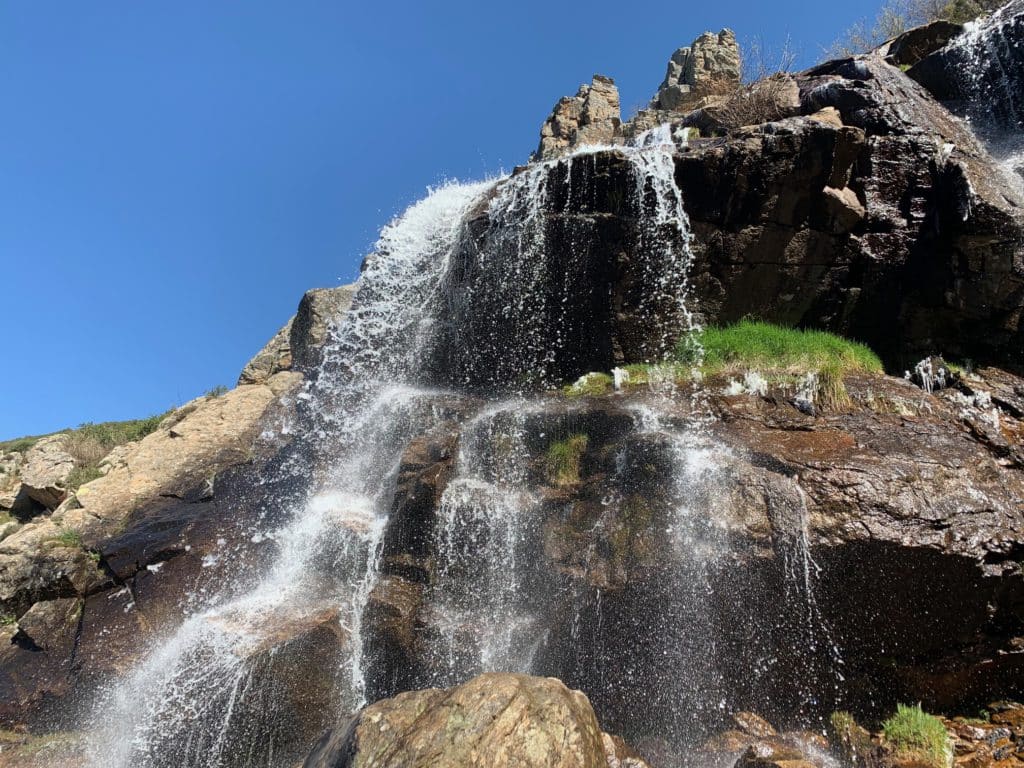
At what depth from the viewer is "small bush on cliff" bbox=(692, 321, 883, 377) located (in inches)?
365

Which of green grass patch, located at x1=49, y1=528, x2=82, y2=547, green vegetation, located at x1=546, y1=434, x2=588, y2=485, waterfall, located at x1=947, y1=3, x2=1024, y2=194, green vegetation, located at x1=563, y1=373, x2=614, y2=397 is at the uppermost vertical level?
waterfall, located at x1=947, y1=3, x2=1024, y2=194

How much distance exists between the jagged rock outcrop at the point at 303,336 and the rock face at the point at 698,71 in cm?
1352

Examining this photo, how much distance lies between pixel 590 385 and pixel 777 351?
293 cm

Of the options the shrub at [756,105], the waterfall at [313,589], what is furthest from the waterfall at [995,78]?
the waterfall at [313,589]

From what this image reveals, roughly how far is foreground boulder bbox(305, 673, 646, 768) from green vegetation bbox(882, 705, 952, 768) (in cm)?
347

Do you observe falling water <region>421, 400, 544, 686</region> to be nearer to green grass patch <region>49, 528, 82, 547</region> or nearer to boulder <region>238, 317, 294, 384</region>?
green grass patch <region>49, 528, 82, 547</region>

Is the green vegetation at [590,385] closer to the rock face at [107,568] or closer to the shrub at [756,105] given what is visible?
the rock face at [107,568]

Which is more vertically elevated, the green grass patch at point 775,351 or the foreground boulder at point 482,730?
the green grass patch at point 775,351

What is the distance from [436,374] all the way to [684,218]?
5.51 meters

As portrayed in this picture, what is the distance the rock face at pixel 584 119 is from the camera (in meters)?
21.8

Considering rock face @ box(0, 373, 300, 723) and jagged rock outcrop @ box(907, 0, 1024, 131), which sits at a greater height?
jagged rock outcrop @ box(907, 0, 1024, 131)

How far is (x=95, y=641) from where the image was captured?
304 inches

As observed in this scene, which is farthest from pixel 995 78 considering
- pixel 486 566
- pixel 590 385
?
pixel 486 566

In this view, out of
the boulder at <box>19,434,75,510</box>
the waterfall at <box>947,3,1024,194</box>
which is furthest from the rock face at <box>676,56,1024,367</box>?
the boulder at <box>19,434,75,510</box>
